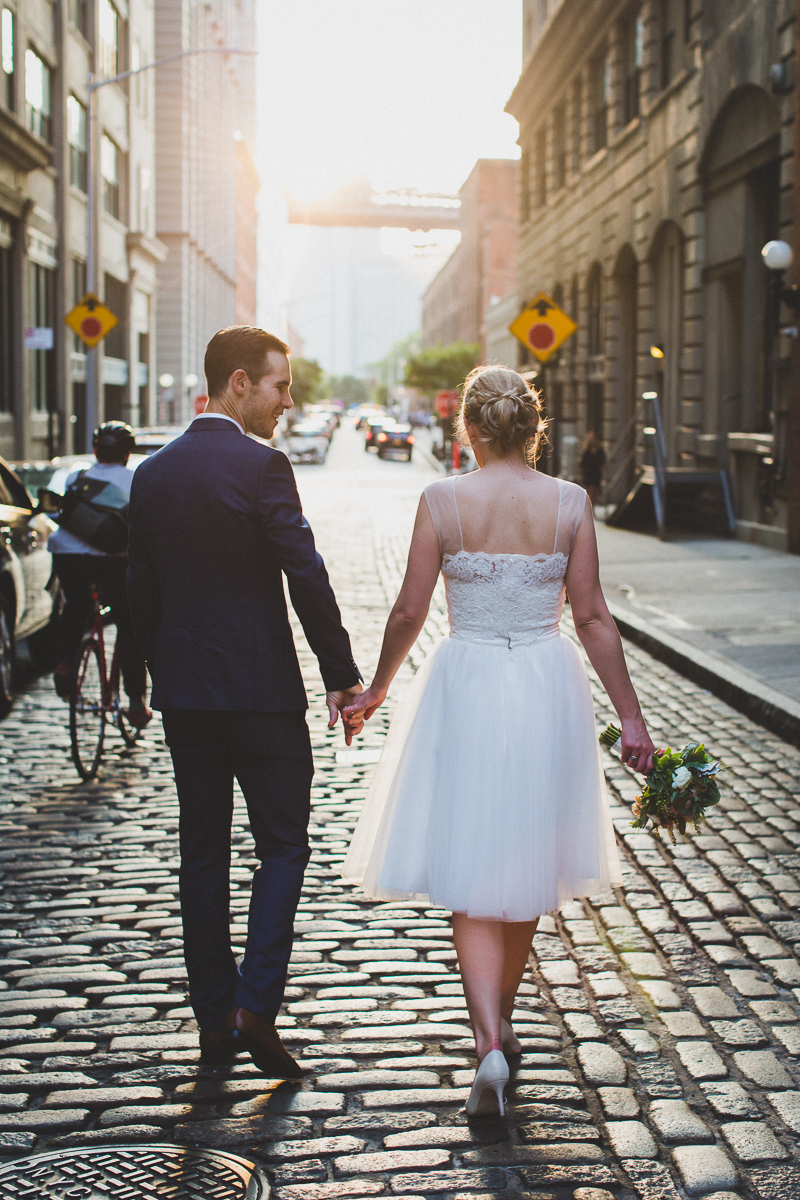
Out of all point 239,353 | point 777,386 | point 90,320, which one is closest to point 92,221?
point 90,320

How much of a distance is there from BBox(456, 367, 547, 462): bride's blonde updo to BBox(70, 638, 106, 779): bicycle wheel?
392cm

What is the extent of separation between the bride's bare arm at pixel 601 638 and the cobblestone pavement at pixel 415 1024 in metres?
0.89

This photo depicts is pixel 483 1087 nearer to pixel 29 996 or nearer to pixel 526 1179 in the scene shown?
pixel 526 1179

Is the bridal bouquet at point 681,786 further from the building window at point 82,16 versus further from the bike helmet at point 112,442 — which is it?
the building window at point 82,16

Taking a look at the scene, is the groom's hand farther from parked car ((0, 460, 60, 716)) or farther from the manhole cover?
parked car ((0, 460, 60, 716))

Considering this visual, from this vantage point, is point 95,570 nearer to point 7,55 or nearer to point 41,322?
point 7,55

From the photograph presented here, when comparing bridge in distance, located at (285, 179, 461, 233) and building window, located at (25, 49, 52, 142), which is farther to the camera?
bridge in distance, located at (285, 179, 461, 233)

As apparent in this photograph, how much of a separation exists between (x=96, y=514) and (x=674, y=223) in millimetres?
18938

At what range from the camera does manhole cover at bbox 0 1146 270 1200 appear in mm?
3014

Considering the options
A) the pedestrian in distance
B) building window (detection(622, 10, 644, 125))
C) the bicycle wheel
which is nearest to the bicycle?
the bicycle wheel

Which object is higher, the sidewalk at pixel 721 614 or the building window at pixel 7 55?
the building window at pixel 7 55

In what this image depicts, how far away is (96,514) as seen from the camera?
704 cm

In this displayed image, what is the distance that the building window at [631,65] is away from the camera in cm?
2742

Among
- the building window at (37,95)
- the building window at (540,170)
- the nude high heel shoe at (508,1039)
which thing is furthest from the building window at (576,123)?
the nude high heel shoe at (508,1039)
